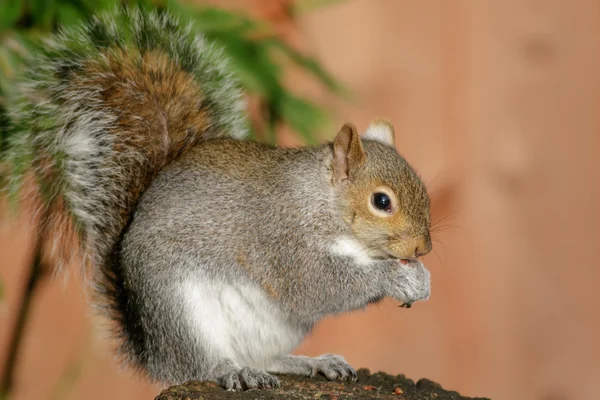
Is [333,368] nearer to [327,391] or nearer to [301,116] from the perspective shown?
[327,391]

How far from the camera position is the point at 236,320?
2.00m

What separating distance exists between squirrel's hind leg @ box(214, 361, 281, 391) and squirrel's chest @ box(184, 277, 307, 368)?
0.07m

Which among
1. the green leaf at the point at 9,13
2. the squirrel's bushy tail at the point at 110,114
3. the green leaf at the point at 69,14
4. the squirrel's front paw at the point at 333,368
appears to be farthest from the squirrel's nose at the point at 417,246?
the green leaf at the point at 9,13

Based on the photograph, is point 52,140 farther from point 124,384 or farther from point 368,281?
point 124,384

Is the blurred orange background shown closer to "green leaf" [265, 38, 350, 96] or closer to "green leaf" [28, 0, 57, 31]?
"green leaf" [265, 38, 350, 96]

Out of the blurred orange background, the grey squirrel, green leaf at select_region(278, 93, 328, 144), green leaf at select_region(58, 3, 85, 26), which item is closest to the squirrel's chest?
the grey squirrel

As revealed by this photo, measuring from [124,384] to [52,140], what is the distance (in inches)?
43.4

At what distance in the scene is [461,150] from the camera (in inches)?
129

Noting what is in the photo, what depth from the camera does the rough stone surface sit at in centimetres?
174

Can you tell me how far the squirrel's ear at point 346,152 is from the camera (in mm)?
1991

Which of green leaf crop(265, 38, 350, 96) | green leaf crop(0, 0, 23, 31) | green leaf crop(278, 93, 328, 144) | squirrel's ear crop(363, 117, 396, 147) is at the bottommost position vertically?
green leaf crop(0, 0, 23, 31)

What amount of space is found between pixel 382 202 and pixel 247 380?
46 cm

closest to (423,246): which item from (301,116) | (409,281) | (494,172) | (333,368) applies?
(409,281)

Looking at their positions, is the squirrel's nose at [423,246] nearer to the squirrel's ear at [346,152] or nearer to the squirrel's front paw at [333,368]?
the squirrel's ear at [346,152]
